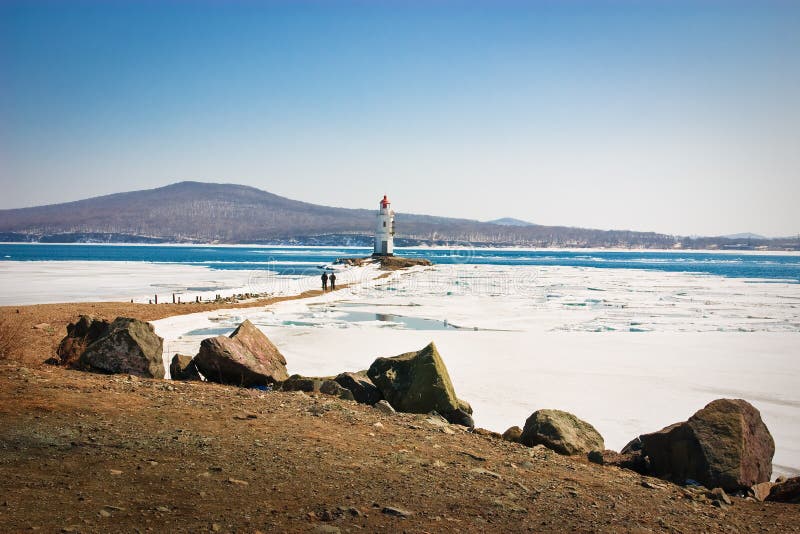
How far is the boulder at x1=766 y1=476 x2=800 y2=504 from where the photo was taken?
725 centimetres

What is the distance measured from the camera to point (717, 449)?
7.82 metres

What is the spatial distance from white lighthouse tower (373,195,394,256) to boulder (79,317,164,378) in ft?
262

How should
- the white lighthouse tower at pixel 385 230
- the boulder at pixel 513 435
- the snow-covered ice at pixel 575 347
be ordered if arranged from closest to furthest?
the boulder at pixel 513 435 → the snow-covered ice at pixel 575 347 → the white lighthouse tower at pixel 385 230

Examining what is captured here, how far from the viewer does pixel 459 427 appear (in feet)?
30.5

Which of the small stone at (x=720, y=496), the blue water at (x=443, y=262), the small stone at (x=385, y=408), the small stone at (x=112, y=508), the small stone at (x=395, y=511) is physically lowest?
the blue water at (x=443, y=262)

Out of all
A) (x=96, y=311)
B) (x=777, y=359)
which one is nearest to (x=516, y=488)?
(x=777, y=359)

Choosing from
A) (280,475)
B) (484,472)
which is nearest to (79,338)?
(280,475)

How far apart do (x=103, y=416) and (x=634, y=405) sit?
9.98 m

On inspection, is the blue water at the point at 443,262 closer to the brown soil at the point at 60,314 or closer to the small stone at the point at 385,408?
the brown soil at the point at 60,314

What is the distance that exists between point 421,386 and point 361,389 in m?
1.10

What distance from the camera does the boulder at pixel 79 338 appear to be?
1111 cm

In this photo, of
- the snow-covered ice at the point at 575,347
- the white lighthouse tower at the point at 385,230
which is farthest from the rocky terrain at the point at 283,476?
the white lighthouse tower at the point at 385,230

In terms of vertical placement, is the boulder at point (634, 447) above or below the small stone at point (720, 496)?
below

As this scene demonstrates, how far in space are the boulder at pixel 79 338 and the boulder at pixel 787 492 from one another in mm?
10481
